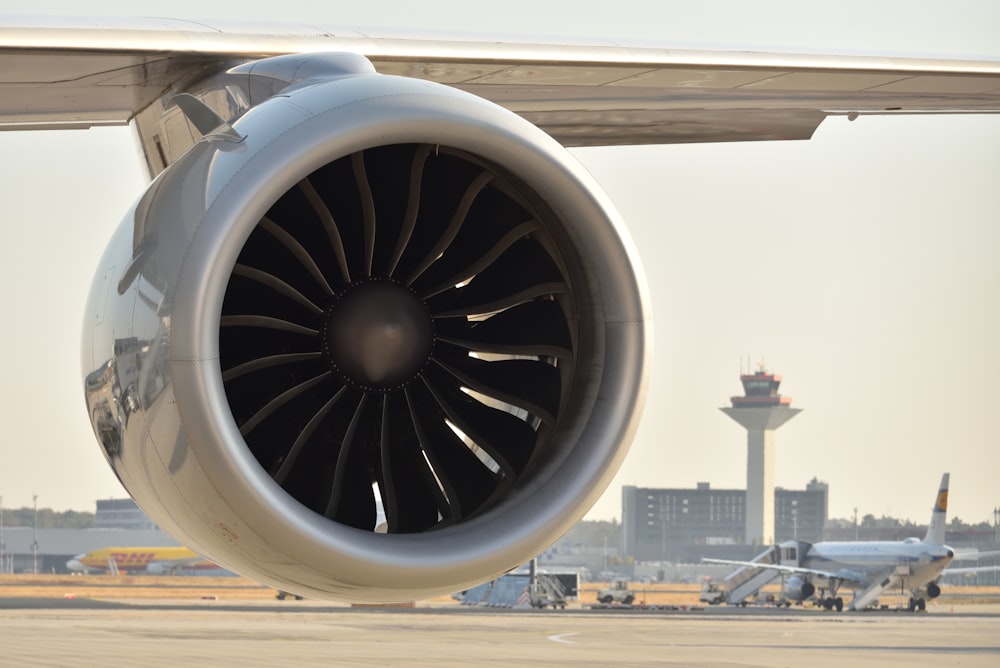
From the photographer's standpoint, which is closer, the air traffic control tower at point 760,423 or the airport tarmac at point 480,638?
the airport tarmac at point 480,638

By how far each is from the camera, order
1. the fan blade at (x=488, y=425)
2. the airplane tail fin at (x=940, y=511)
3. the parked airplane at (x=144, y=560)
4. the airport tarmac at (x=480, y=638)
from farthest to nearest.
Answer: the parked airplane at (x=144, y=560)
the airplane tail fin at (x=940, y=511)
the airport tarmac at (x=480, y=638)
the fan blade at (x=488, y=425)

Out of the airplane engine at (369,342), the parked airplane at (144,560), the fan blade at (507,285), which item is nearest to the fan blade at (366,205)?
the airplane engine at (369,342)

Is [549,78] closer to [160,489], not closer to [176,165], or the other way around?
[176,165]

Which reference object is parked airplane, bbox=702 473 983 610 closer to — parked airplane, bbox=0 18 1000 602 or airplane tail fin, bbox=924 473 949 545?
airplane tail fin, bbox=924 473 949 545

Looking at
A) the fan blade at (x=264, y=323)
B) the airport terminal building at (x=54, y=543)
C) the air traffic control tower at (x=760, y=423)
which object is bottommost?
the fan blade at (x=264, y=323)

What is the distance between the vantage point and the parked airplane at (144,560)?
3632 inches

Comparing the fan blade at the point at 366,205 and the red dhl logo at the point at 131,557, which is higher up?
the red dhl logo at the point at 131,557

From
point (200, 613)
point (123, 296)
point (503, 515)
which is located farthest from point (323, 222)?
point (200, 613)

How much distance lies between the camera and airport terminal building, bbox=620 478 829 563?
162750 millimetres

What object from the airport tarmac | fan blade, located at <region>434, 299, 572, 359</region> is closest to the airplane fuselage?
the airport tarmac

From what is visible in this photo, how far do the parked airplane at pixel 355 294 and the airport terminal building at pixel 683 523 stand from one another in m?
158

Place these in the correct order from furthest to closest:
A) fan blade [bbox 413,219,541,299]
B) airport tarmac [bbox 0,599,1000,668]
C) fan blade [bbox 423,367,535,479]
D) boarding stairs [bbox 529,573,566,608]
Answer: boarding stairs [bbox 529,573,566,608] → airport tarmac [bbox 0,599,1000,668] → fan blade [bbox 413,219,541,299] → fan blade [bbox 423,367,535,479]

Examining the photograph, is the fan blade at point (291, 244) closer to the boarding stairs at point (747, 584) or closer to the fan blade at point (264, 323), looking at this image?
the fan blade at point (264, 323)

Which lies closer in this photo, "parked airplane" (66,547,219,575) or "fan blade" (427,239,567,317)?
"fan blade" (427,239,567,317)
